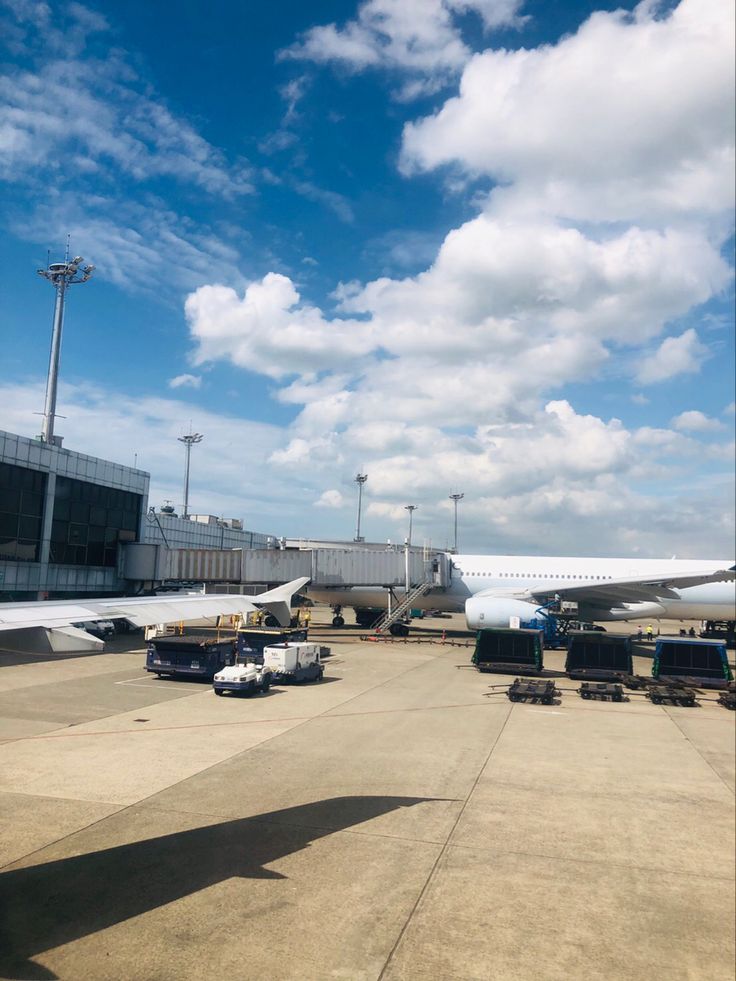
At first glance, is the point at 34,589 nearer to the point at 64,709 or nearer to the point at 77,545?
the point at 77,545

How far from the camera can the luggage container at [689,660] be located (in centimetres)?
2930

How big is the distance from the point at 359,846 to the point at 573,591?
2957 cm

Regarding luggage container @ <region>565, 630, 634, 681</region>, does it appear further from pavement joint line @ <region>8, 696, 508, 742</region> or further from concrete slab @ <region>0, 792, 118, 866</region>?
concrete slab @ <region>0, 792, 118, 866</region>

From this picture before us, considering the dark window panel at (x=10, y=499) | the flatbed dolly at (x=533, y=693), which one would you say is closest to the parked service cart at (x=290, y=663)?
the flatbed dolly at (x=533, y=693)

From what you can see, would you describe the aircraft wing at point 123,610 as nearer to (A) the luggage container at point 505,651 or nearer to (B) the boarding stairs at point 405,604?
(A) the luggage container at point 505,651

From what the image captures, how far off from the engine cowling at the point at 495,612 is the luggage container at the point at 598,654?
499 centimetres

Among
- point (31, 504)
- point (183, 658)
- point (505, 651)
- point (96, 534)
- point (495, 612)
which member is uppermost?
point (31, 504)

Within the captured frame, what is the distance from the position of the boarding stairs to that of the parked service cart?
17793mm

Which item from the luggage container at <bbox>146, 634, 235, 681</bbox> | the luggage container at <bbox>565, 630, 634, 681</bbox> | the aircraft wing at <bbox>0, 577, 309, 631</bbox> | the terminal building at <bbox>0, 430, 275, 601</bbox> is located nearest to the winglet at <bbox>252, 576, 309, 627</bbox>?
the aircraft wing at <bbox>0, 577, 309, 631</bbox>

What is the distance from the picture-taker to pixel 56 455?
132 feet

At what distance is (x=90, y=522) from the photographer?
43.6 meters

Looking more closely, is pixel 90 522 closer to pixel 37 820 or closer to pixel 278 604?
pixel 37 820

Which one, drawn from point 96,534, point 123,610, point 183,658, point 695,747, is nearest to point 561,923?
point 123,610

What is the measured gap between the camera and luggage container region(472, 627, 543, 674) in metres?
31.0
